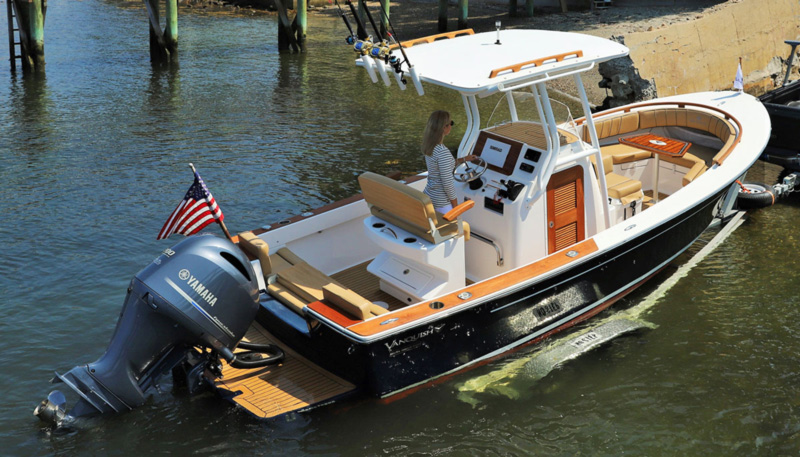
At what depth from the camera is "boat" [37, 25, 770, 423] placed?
545 cm

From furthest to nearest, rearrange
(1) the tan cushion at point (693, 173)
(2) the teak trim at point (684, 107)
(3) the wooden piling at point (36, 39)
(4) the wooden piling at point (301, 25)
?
(4) the wooden piling at point (301, 25) → (3) the wooden piling at point (36, 39) → (2) the teak trim at point (684, 107) → (1) the tan cushion at point (693, 173)

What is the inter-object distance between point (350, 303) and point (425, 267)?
96 cm

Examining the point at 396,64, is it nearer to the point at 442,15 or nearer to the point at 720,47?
the point at 720,47

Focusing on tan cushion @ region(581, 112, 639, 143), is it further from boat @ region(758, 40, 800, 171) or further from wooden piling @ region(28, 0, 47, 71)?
wooden piling @ region(28, 0, 47, 71)

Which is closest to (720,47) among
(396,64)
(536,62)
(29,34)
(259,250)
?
(536,62)

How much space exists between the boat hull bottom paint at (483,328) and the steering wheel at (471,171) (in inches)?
45.1

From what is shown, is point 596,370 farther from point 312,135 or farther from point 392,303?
point 312,135

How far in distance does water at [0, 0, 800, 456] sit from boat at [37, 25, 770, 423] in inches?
13.3

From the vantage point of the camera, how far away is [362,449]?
570cm

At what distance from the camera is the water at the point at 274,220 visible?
5789 mm

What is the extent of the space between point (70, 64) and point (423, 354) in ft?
50.1

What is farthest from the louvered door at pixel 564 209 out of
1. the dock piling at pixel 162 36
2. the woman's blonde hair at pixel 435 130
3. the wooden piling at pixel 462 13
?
the wooden piling at pixel 462 13

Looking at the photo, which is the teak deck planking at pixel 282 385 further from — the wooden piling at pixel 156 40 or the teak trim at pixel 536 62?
the wooden piling at pixel 156 40

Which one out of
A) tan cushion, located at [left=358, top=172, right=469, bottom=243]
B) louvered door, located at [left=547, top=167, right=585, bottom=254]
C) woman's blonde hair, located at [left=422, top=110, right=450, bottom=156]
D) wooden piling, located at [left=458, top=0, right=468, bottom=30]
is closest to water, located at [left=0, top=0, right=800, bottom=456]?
louvered door, located at [left=547, top=167, right=585, bottom=254]
